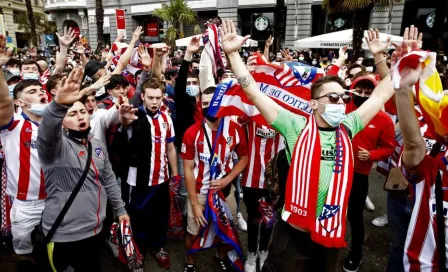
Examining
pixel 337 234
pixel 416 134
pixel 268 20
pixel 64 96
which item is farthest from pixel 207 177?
pixel 268 20

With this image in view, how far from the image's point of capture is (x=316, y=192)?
2055mm

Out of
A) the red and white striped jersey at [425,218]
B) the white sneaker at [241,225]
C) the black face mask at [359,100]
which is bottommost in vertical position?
the white sneaker at [241,225]

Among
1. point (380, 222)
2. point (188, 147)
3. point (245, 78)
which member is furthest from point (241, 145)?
point (380, 222)

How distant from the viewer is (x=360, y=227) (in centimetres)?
327

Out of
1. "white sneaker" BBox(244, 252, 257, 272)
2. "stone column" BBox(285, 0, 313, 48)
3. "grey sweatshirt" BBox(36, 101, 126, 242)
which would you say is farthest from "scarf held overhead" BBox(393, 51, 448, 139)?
"stone column" BBox(285, 0, 313, 48)

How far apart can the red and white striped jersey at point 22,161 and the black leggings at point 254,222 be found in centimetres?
197

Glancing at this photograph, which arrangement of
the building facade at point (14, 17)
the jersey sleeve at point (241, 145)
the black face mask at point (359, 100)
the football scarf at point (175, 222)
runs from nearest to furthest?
the jersey sleeve at point (241, 145) → the black face mask at point (359, 100) → the football scarf at point (175, 222) → the building facade at point (14, 17)

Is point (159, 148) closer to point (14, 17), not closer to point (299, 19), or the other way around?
point (299, 19)

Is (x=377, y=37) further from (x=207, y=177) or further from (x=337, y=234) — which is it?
(x=207, y=177)

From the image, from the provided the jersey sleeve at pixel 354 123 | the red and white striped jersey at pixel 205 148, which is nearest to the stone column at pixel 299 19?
the red and white striped jersey at pixel 205 148

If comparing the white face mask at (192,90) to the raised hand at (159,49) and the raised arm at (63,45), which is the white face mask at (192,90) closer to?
the raised hand at (159,49)

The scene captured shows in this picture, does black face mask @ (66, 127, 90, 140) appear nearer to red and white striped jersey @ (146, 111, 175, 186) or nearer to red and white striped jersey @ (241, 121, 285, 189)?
red and white striped jersey @ (146, 111, 175, 186)

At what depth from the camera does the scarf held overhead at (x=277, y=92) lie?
286 cm

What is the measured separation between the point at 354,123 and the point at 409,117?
0.58 m
